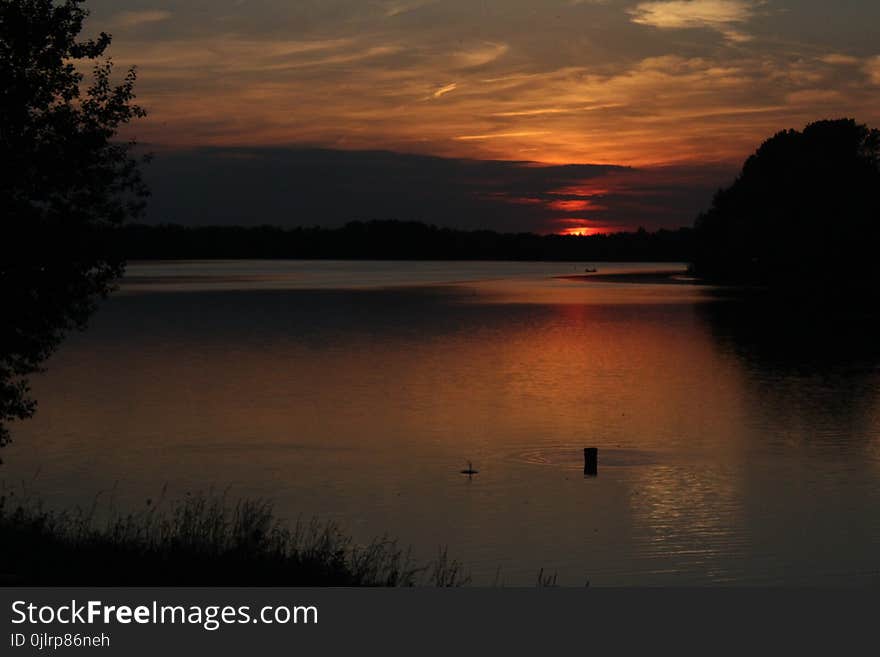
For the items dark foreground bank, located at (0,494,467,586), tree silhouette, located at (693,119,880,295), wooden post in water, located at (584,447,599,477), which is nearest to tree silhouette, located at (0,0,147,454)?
dark foreground bank, located at (0,494,467,586)

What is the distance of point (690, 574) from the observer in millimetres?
22906

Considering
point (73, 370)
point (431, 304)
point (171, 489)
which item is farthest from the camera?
point (431, 304)

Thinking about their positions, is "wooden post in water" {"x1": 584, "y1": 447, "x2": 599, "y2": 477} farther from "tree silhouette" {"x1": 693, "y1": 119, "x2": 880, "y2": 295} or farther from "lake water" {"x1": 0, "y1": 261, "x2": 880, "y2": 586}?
"tree silhouette" {"x1": 693, "y1": 119, "x2": 880, "y2": 295}

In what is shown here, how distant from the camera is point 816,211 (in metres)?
136

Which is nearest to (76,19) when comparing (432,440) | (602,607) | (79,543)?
(79,543)

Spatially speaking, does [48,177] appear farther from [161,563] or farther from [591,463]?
[591,463]

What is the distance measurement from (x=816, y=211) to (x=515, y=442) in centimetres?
10689

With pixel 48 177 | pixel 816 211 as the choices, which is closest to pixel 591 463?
pixel 48 177

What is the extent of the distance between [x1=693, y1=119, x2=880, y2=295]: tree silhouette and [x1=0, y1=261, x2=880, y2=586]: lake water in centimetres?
5229

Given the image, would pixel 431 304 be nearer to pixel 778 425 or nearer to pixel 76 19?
pixel 778 425

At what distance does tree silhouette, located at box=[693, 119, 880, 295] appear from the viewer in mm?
131250

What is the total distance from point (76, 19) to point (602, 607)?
46.1ft

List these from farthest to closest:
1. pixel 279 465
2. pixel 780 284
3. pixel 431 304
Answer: pixel 780 284, pixel 431 304, pixel 279 465

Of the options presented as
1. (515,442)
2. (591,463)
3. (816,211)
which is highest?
(816,211)
